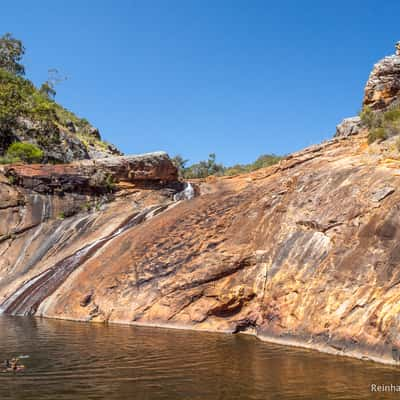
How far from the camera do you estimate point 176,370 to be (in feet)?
39.6

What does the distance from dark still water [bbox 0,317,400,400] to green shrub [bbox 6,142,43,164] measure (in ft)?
89.3

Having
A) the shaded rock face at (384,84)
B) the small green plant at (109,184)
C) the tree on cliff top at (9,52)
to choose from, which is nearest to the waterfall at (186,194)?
the small green plant at (109,184)

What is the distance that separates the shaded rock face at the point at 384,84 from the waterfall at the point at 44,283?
1503cm

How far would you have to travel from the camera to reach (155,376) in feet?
37.7

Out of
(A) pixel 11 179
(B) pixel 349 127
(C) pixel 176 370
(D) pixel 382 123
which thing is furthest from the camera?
(A) pixel 11 179

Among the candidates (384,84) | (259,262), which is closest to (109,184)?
(259,262)

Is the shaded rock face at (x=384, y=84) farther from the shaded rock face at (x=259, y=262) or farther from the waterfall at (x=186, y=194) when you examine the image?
the waterfall at (x=186, y=194)

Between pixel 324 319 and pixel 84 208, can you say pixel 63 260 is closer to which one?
pixel 84 208

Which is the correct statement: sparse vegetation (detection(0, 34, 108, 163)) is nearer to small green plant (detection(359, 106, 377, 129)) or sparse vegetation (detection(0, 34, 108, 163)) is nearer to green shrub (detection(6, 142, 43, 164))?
green shrub (detection(6, 142, 43, 164))

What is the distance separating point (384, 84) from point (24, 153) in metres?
28.7

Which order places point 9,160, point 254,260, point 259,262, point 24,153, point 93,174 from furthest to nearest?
point 24,153
point 9,160
point 93,174
point 254,260
point 259,262

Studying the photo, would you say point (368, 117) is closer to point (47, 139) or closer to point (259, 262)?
point (259, 262)

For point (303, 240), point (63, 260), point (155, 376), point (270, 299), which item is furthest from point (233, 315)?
point (63, 260)

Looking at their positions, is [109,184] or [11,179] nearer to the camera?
[11,179]
